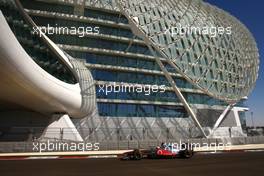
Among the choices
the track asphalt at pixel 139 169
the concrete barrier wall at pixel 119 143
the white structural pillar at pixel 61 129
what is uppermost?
the white structural pillar at pixel 61 129

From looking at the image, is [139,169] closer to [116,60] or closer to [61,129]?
[61,129]

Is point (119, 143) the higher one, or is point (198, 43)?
point (198, 43)

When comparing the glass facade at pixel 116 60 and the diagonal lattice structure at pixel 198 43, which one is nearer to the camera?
the diagonal lattice structure at pixel 198 43

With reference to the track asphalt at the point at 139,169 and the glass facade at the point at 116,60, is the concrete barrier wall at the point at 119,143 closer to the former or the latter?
the track asphalt at the point at 139,169

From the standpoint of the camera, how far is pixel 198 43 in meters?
64.7

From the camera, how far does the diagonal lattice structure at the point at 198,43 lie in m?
55.8

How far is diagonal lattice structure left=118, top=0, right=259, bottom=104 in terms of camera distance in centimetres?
5578

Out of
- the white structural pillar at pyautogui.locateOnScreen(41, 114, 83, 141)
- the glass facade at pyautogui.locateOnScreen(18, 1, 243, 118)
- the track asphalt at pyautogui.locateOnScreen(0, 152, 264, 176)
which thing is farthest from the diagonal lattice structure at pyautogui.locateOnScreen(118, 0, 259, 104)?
the track asphalt at pyautogui.locateOnScreen(0, 152, 264, 176)

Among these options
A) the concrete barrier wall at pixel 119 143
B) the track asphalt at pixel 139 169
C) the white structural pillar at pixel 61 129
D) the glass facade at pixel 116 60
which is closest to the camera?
the track asphalt at pixel 139 169

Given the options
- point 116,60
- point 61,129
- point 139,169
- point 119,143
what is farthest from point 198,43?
point 139,169

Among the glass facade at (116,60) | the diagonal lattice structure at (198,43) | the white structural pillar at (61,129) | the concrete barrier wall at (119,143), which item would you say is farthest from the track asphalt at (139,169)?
the glass facade at (116,60)

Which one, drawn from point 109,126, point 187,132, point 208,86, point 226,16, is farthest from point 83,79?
point 226,16

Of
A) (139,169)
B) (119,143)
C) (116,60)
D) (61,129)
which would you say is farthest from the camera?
(116,60)

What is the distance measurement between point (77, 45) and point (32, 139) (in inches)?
884
